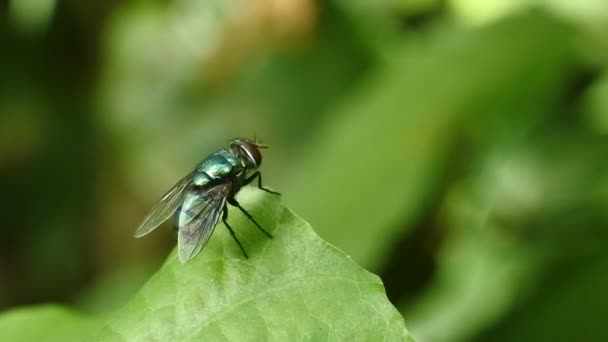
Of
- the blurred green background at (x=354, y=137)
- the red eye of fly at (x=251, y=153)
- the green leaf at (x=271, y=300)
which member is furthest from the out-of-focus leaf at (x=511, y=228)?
the green leaf at (x=271, y=300)

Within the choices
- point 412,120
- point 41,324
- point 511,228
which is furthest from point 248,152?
point 511,228

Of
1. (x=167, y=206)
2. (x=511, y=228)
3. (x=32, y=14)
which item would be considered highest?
(x=167, y=206)

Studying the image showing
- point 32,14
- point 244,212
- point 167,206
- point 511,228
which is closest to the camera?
point 244,212

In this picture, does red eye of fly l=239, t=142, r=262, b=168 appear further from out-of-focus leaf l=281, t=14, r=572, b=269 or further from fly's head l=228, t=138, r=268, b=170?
out-of-focus leaf l=281, t=14, r=572, b=269

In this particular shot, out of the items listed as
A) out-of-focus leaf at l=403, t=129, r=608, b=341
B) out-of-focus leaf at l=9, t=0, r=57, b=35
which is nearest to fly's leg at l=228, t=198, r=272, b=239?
out-of-focus leaf at l=403, t=129, r=608, b=341

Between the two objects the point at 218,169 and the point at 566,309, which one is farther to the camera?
the point at 566,309

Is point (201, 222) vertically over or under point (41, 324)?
over

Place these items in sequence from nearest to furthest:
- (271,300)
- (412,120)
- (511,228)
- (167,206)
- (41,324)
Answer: (271,300) → (41,324) → (167,206) → (412,120) → (511,228)

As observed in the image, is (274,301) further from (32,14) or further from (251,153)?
(32,14)
